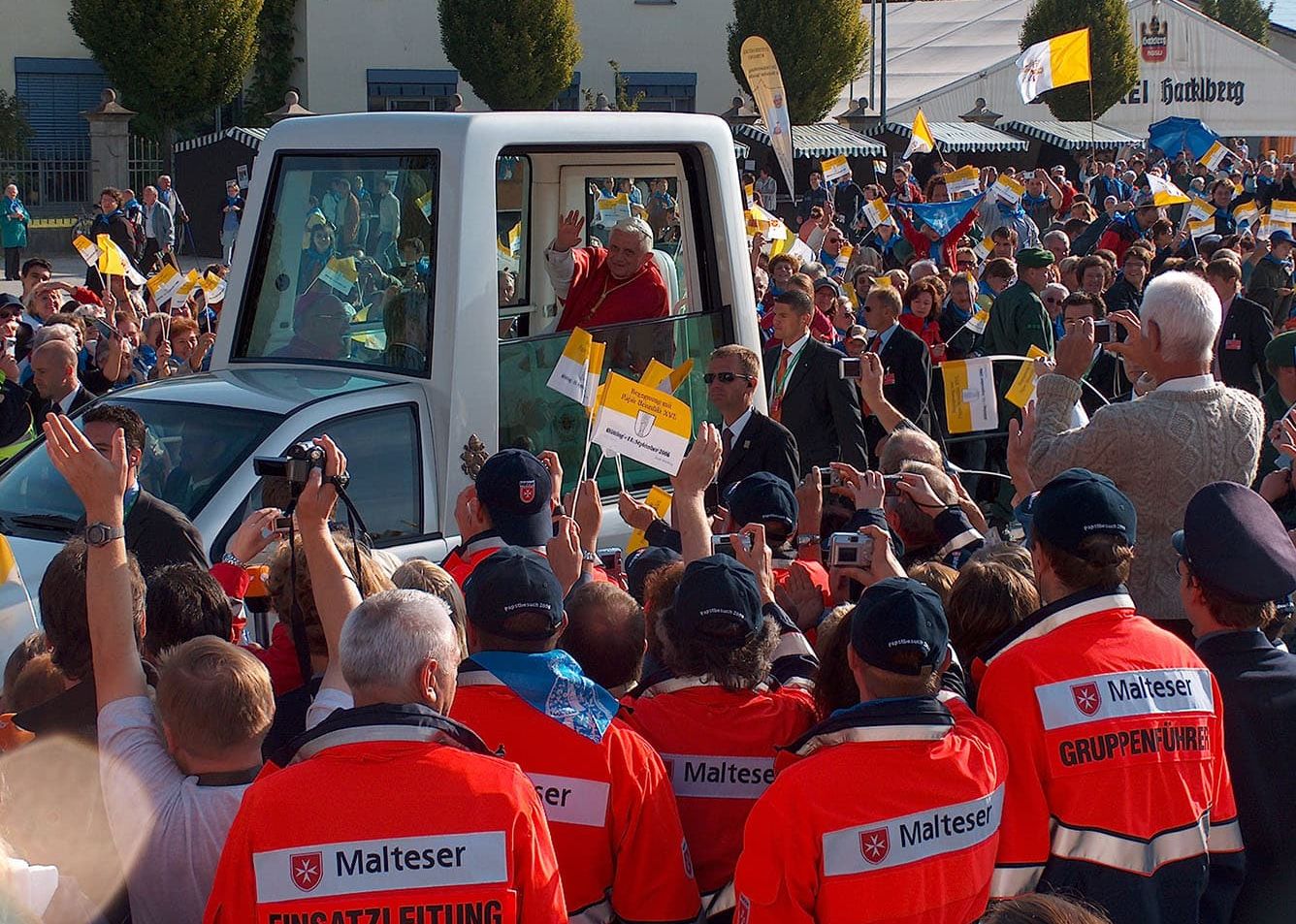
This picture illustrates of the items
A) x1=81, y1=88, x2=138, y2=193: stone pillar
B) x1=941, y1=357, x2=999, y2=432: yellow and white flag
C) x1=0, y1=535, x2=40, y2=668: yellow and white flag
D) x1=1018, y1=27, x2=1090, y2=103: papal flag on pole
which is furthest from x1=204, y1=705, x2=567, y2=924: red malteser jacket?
x1=81, y1=88, x2=138, y2=193: stone pillar

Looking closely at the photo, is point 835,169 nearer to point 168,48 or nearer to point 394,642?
point 394,642

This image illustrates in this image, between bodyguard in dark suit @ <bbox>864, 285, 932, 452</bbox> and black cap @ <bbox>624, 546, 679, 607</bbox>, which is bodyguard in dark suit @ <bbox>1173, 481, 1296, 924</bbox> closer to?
black cap @ <bbox>624, 546, 679, 607</bbox>

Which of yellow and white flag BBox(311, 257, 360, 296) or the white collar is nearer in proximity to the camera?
the white collar

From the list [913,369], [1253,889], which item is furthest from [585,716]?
[913,369]

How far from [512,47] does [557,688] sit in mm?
38551

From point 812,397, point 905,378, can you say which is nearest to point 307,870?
point 812,397

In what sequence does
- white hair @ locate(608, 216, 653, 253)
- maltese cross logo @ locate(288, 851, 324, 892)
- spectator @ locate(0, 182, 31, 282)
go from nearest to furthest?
1. maltese cross logo @ locate(288, 851, 324, 892)
2. white hair @ locate(608, 216, 653, 253)
3. spectator @ locate(0, 182, 31, 282)

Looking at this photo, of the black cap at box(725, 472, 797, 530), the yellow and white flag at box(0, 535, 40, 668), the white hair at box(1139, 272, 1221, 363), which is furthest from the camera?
the black cap at box(725, 472, 797, 530)

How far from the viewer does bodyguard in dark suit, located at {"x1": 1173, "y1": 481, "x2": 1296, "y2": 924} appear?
3652mm

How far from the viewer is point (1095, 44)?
5100cm

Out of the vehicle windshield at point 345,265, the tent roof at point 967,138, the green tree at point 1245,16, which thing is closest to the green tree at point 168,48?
the tent roof at point 967,138

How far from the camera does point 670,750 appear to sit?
142 inches

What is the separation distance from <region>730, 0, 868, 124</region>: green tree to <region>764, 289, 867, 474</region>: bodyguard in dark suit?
36.1 m

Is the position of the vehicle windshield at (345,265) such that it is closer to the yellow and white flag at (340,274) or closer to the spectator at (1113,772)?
the yellow and white flag at (340,274)
